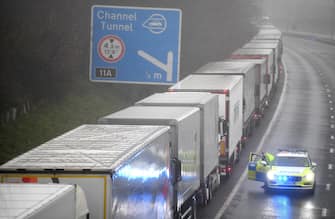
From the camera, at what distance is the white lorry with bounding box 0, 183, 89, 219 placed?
1033cm

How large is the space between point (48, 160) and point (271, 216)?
46.7ft

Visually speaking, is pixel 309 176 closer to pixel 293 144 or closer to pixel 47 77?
pixel 293 144

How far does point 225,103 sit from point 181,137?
37.8 feet

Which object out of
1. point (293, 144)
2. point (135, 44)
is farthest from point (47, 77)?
point (135, 44)

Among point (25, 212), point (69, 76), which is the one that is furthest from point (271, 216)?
point (69, 76)

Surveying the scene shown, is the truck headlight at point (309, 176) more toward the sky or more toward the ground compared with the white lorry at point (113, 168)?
more toward the ground

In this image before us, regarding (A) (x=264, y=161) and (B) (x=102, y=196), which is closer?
(B) (x=102, y=196)

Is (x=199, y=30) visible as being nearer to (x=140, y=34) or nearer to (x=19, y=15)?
(x=19, y=15)

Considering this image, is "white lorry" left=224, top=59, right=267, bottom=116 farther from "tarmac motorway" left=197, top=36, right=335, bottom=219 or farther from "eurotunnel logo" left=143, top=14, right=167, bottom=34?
"eurotunnel logo" left=143, top=14, right=167, bottom=34

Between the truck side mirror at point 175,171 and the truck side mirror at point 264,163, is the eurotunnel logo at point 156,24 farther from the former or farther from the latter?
the truck side mirror at point 264,163

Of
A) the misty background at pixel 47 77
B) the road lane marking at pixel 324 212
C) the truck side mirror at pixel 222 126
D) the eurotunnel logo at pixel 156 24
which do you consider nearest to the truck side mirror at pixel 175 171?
the eurotunnel logo at pixel 156 24

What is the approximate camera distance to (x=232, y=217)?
27.6m

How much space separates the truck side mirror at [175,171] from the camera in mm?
19719

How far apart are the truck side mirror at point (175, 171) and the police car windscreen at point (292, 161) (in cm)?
1293
